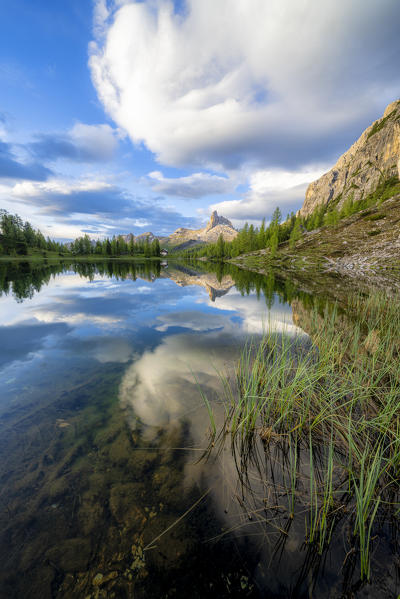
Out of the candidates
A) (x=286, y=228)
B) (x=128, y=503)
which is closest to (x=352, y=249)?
(x=286, y=228)

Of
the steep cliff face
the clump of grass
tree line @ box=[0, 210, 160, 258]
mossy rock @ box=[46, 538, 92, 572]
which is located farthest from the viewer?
the steep cliff face

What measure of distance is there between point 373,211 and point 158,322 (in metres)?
111

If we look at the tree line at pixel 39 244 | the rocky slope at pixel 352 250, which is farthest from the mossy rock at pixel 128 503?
the tree line at pixel 39 244

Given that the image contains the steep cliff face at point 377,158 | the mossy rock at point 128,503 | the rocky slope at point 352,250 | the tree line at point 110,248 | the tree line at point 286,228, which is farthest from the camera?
the steep cliff face at point 377,158

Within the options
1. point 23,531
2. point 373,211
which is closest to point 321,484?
point 23,531

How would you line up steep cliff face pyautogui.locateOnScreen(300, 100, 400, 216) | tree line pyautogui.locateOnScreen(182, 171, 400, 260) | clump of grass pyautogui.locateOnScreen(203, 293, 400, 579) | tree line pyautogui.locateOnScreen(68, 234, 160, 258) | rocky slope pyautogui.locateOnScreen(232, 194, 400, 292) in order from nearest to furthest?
clump of grass pyautogui.locateOnScreen(203, 293, 400, 579) → rocky slope pyautogui.locateOnScreen(232, 194, 400, 292) → tree line pyautogui.locateOnScreen(182, 171, 400, 260) → tree line pyautogui.locateOnScreen(68, 234, 160, 258) → steep cliff face pyautogui.locateOnScreen(300, 100, 400, 216)

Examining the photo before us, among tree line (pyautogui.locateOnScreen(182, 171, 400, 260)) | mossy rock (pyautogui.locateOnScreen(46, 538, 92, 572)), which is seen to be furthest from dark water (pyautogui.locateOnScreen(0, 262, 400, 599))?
tree line (pyautogui.locateOnScreen(182, 171, 400, 260))

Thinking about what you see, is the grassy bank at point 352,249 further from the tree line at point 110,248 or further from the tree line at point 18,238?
the tree line at point 18,238

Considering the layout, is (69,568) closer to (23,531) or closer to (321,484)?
(23,531)

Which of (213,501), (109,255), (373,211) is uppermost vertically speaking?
(373,211)

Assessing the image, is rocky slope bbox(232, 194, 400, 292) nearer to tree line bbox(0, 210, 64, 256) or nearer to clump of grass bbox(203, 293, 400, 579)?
clump of grass bbox(203, 293, 400, 579)

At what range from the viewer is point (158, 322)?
15.1 metres

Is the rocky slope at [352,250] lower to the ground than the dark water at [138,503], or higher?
higher

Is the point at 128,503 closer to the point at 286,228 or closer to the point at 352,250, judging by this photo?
the point at 352,250
